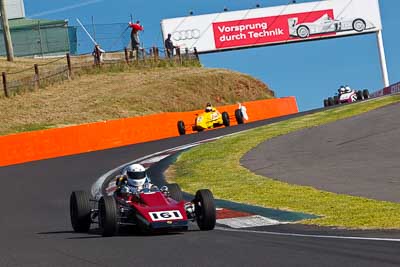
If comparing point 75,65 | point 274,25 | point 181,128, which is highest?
point 274,25

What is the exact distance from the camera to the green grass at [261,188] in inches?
539

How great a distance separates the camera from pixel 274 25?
76.5m

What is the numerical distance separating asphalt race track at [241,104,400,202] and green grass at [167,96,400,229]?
1.46 ft

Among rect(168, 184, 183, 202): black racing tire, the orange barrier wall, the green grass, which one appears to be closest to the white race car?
the orange barrier wall

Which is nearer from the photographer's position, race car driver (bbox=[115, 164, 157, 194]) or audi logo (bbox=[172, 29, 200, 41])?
race car driver (bbox=[115, 164, 157, 194])

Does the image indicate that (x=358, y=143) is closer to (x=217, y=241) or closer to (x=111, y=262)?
(x=217, y=241)

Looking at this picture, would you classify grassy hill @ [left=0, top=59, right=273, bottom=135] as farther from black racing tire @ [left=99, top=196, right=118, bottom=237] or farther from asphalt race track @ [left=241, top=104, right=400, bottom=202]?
black racing tire @ [left=99, top=196, right=118, bottom=237]

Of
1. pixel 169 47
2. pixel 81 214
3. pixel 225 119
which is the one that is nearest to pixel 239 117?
pixel 225 119

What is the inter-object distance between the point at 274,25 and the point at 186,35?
672 cm

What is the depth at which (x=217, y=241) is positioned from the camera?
11.7 m

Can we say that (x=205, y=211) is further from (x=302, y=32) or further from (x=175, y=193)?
(x=302, y=32)

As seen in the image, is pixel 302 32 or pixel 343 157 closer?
pixel 343 157

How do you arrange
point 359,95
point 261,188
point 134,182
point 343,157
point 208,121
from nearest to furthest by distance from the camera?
point 134,182, point 261,188, point 343,157, point 208,121, point 359,95

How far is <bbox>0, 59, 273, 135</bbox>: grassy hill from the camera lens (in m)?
47.8
